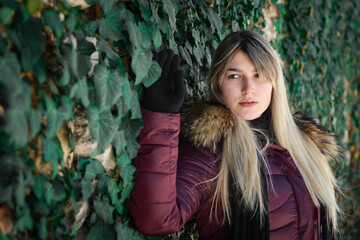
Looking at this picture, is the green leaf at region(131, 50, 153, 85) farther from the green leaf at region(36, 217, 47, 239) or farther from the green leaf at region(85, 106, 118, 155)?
the green leaf at region(36, 217, 47, 239)

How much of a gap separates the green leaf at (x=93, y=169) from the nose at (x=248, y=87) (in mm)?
839

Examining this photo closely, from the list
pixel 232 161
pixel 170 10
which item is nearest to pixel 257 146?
pixel 232 161

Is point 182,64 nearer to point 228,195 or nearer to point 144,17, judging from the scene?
point 144,17

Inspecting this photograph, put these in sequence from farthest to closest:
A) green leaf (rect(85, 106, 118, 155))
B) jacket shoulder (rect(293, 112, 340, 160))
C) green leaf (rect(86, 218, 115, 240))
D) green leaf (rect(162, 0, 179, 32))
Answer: jacket shoulder (rect(293, 112, 340, 160)) < green leaf (rect(162, 0, 179, 32)) < green leaf (rect(86, 218, 115, 240)) < green leaf (rect(85, 106, 118, 155))

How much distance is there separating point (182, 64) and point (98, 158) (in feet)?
2.69

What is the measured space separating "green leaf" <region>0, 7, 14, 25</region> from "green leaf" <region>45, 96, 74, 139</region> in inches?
8.9

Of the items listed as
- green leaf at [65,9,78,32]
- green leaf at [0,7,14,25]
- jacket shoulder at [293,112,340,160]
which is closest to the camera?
green leaf at [0,7,14,25]

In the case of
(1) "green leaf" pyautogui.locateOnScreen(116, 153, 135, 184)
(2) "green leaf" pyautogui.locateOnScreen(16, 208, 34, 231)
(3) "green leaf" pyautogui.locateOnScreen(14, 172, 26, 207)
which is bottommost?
(2) "green leaf" pyautogui.locateOnScreen(16, 208, 34, 231)

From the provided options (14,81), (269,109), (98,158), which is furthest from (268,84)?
(14,81)

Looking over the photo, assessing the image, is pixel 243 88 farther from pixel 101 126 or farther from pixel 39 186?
pixel 39 186

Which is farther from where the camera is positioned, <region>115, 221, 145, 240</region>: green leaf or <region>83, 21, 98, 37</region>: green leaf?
<region>115, 221, 145, 240</region>: green leaf

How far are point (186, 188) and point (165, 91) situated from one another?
427 mm

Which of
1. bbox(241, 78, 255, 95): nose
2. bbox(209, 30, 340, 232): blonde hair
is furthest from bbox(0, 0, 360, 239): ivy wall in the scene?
bbox(241, 78, 255, 95): nose

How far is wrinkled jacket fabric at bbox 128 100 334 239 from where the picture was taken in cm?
Answer: 131
